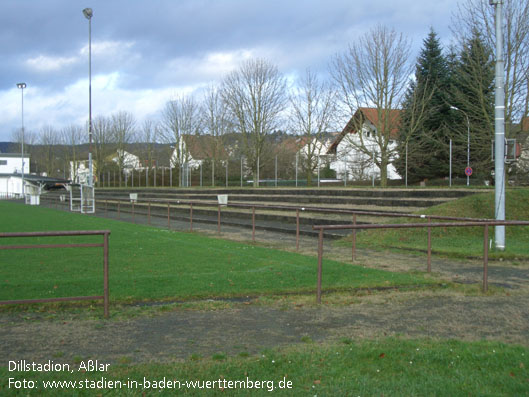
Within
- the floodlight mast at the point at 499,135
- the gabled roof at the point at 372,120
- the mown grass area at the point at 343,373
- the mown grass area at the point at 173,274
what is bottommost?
the mown grass area at the point at 173,274

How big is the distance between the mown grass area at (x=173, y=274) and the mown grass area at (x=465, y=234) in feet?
11.6

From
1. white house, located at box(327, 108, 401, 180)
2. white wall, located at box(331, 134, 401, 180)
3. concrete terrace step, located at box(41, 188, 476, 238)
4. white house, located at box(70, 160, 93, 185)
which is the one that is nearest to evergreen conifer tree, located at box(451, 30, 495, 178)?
white house, located at box(327, 108, 401, 180)

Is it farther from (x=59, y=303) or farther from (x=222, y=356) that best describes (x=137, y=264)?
(x=222, y=356)

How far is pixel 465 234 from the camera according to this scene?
50.0 ft

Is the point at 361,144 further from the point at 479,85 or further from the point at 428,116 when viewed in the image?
the point at 479,85

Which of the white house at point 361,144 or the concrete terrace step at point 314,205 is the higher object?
the white house at point 361,144

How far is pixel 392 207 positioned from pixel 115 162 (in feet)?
185

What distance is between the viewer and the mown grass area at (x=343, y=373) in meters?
3.88

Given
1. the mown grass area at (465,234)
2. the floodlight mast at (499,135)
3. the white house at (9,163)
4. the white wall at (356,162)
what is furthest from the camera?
the white house at (9,163)

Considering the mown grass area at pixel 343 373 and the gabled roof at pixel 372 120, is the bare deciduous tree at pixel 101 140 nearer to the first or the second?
the gabled roof at pixel 372 120

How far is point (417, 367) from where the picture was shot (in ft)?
14.4

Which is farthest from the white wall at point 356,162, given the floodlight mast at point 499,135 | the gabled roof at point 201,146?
the floodlight mast at point 499,135

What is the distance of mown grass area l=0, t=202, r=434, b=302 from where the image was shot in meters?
7.71

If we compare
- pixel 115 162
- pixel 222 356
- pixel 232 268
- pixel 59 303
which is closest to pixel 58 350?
pixel 222 356
